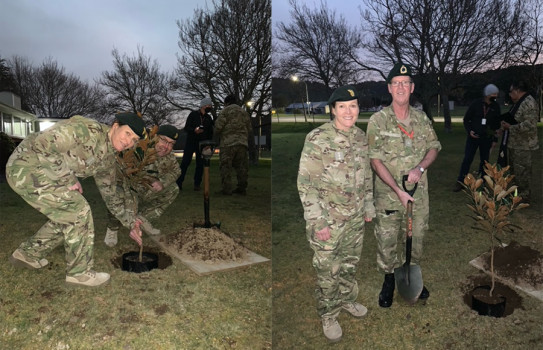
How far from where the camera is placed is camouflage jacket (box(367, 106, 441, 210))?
257cm

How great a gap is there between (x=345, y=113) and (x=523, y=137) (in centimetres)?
147

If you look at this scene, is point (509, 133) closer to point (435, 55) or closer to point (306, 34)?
point (435, 55)

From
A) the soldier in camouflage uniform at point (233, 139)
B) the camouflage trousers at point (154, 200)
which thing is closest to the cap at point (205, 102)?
the soldier in camouflage uniform at point (233, 139)

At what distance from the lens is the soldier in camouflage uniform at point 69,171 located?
11.2 ft

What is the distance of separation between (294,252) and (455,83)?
164 cm

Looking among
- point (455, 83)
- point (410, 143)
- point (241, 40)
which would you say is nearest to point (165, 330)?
point (410, 143)

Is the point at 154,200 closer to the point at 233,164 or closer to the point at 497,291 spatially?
the point at 233,164

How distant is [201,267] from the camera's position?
13.5ft

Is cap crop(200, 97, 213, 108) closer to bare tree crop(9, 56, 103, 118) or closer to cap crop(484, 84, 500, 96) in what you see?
bare tree crop(9, 56, 103, 118)

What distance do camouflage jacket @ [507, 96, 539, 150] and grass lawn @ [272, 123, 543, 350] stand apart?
175mm

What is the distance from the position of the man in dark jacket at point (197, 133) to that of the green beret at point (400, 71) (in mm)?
5802

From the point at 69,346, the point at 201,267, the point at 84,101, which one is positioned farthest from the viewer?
the point at 84,101

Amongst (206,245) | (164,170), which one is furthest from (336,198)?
(164,170)

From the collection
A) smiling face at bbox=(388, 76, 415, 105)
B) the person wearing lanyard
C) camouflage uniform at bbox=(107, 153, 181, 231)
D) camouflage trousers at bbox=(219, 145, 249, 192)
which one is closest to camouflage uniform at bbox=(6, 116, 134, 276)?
camouflage uniform at bbox=(107, 153, 181, 231)
